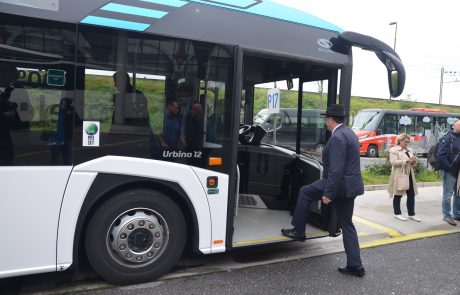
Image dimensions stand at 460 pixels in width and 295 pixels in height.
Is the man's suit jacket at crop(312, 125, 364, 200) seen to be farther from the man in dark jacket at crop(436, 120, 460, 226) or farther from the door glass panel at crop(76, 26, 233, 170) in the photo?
the man in dark jacket at crop(436, 120, 460, 226)

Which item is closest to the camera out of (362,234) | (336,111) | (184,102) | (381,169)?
(184,102)

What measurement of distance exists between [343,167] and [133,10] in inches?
101

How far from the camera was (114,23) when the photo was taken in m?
3.48

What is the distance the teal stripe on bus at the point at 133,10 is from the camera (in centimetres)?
348

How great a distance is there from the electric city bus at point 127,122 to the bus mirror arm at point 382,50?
3 centimetres

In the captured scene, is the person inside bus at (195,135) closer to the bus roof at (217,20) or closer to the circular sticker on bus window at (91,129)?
the bus roof at (217,20)

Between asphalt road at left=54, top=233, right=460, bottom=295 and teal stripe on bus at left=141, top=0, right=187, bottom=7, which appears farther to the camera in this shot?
asphalt road at left=54, top=233, right=460, bottom=295

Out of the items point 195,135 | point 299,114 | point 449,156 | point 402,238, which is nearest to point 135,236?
point 195,135

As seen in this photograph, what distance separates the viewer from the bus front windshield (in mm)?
20875

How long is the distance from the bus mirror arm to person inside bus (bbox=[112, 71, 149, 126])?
2.40 m

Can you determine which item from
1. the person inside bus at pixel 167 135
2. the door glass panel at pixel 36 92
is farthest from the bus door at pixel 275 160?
the door glass panel at pixel 36 92

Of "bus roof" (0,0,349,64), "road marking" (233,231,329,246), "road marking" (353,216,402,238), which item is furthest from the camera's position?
"road marking" (353,216,402,238)

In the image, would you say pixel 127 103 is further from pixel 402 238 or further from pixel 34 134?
pixel 402 238

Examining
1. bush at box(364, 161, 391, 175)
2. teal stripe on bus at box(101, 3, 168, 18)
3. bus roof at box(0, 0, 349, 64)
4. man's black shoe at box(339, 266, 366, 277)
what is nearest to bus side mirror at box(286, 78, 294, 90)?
bus roof at box(0, 0, 349, 64)
